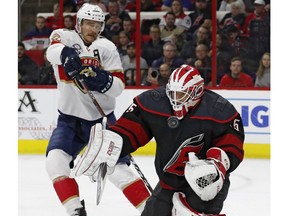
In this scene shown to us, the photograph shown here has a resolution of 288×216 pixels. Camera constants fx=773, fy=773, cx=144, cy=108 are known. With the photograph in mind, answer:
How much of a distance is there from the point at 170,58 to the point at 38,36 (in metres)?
1.28

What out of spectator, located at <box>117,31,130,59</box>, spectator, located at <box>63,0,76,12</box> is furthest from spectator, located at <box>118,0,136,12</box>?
spectator, located at <box>63,0,76,12</box>

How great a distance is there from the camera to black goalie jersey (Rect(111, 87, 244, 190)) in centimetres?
315

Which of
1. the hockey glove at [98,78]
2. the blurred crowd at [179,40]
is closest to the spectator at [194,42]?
the blurred crowd at [179,40]

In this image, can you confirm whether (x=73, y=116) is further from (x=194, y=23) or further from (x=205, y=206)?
(x=194, y=23)

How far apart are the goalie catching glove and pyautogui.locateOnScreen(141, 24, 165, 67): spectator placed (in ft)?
13.6

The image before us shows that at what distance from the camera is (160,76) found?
7.09m

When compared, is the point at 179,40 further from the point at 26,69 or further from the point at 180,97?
the point at 180,97

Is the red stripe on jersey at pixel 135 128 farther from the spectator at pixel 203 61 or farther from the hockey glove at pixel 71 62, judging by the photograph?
the spectator at pixel 203 61

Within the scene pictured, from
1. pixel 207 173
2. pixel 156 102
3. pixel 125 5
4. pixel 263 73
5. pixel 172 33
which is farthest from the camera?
pixel 125 5

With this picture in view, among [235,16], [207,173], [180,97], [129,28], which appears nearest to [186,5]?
[235,16]

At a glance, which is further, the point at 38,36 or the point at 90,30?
the point at 38,36

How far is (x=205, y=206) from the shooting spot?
3184mm

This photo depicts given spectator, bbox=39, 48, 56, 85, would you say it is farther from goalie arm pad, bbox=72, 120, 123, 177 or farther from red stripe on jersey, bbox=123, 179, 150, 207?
goalie arm pad, bbox=72, 120, 123, 177

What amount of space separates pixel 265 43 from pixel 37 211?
311cm
